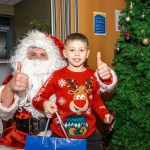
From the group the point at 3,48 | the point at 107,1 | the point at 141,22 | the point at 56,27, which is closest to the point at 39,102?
the point at 141,22

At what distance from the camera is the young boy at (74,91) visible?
1.81 metres

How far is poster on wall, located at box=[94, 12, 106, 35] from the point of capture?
3035mm

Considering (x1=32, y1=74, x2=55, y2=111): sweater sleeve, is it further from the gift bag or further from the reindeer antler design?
the gift bag

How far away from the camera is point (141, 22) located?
7.59ft

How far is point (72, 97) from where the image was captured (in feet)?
6.00

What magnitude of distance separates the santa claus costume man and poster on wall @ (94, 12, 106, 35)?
82 cm

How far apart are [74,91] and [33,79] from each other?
0.46 metres

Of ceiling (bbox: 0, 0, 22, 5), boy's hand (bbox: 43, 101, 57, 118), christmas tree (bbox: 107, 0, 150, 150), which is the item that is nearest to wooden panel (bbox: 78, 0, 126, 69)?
christmas tree (bbox: 107, 0, 150, 150)

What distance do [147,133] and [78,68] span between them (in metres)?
1.04

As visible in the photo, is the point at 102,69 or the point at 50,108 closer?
the point at 50,108

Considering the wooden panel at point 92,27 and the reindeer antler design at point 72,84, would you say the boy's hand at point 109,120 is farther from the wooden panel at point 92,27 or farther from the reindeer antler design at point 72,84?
the wooden panel at point 92,27

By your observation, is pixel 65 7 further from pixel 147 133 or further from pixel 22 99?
pixel 147 133

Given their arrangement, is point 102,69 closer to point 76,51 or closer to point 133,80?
point 76,51

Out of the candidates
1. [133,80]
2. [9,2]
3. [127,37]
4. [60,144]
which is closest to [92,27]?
[127,37]
